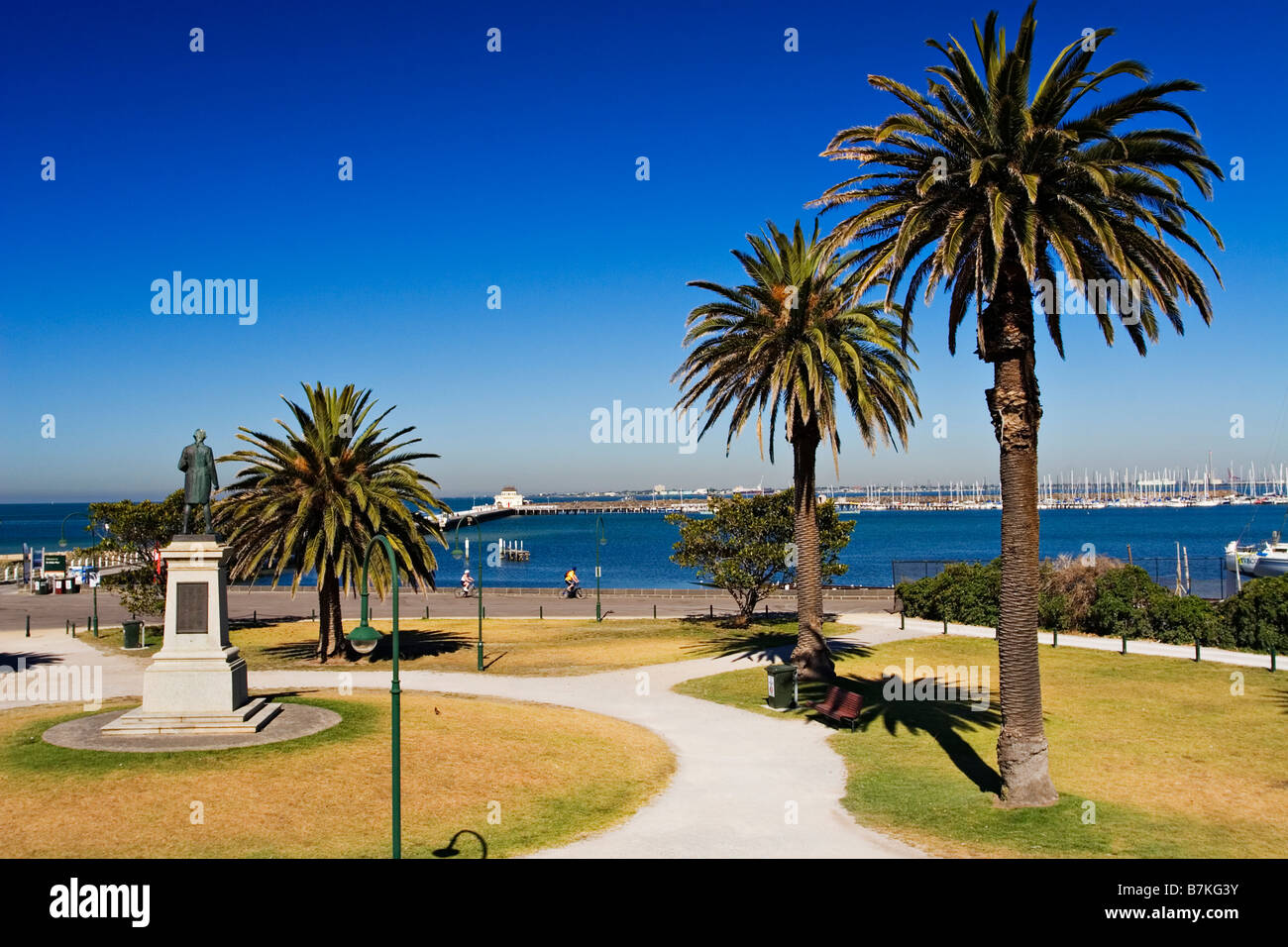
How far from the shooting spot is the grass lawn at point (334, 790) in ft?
41.8

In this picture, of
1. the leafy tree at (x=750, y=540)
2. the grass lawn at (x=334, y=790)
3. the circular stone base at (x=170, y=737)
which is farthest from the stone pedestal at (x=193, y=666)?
the leafy tree at (x=750, y=540)

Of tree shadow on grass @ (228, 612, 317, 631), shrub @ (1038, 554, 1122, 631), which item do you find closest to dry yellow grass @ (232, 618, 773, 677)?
tree shadow on grass @ (228, 612, 317, 631)

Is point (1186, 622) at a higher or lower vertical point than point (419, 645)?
higher

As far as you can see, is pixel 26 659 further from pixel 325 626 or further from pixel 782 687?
pixel 782 687

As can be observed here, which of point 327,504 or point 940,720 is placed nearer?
point 940,720

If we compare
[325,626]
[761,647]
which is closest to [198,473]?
[325,626]

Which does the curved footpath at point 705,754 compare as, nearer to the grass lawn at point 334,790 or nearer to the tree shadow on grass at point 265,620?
the grass lawn at point 334,790

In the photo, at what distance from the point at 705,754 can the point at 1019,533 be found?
25.4ft

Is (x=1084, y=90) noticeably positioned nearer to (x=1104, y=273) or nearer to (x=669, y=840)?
(x=1104, y=273)

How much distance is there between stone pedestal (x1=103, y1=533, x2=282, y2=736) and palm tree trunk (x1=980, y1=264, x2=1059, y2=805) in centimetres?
1523

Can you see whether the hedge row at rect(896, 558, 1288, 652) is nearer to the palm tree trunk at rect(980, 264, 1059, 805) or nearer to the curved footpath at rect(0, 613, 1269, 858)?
the curved footpath at rect(0, 613, 1269, 858)

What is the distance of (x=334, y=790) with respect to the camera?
15102 mm

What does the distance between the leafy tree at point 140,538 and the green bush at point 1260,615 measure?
4157 centimetres

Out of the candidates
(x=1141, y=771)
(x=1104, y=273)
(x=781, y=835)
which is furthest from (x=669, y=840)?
(x=1104, y=273)
